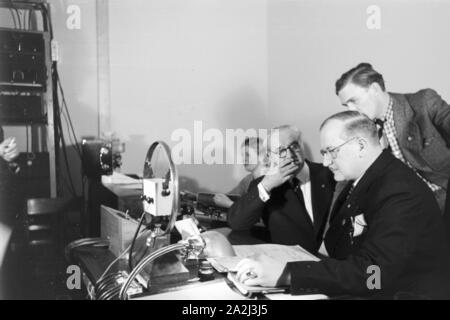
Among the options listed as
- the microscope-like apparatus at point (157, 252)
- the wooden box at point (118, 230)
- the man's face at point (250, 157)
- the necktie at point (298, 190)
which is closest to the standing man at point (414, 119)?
the necktie at point (298, 190)

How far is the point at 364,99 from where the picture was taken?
190 cm

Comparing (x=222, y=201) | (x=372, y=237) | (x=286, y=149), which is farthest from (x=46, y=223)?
(x=372, y=237)

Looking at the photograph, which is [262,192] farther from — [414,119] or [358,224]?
[414,119]

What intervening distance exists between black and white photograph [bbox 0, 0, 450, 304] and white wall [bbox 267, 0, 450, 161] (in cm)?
1

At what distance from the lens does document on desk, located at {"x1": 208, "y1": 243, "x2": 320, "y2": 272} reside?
1.19 m

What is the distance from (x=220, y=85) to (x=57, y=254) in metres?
1.70

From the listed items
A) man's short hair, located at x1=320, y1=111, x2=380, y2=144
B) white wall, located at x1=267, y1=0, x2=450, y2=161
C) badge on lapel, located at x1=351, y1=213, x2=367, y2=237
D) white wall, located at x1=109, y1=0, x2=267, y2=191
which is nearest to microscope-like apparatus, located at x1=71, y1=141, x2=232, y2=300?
badge on lapel, located at x1=351, y1=213, x2=367, y2=237

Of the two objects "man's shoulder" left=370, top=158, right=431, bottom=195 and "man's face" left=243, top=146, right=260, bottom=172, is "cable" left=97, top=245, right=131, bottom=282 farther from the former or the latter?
"man's face" left=243, top=146, right=260, bottom=172

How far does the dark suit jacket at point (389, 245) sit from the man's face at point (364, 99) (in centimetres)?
70

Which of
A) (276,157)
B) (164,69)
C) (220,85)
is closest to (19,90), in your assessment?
(164,69)

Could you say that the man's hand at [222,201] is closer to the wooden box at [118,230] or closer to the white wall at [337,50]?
the wooden box at [118,230]

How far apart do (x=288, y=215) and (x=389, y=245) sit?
751 millimetres

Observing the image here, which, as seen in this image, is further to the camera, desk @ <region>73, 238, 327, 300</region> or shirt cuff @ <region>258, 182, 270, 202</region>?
shirt cuff @ <region>258, 182, 270, 202</region>

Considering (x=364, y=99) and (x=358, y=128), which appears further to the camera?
(x=364, y=99)
